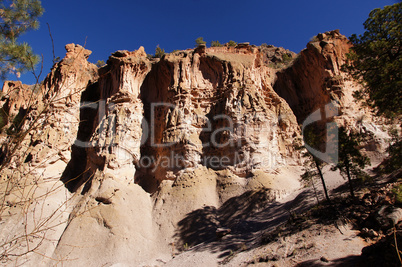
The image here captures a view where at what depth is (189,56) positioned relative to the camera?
27609mm

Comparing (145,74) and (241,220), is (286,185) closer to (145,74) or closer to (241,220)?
(241,220)

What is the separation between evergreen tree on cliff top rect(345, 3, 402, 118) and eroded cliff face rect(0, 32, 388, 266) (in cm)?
1031

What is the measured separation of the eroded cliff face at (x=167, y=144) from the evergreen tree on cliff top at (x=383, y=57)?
10.3m

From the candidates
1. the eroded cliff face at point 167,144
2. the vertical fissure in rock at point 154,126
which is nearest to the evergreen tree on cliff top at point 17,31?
the eroded cliff face at point 167,144

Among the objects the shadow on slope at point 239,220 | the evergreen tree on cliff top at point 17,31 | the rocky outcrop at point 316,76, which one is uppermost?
the rocky outcrop at point 316,76

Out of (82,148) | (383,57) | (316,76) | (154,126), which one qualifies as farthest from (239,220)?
(316,76)

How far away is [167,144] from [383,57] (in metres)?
16.8

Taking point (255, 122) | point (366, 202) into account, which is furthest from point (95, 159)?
point (366, 202)

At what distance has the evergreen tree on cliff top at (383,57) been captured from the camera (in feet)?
31.8

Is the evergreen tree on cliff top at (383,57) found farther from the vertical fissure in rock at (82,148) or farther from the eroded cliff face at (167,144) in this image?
the vertical fissure in rock at (82,148)

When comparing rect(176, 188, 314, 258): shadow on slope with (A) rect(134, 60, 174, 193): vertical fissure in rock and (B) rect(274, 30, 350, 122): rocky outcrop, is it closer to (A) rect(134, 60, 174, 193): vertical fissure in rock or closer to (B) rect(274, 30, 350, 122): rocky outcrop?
(A) rect(134, 60, 174, 193): vertical fissure in rock

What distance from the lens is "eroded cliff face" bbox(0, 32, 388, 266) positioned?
17719mm

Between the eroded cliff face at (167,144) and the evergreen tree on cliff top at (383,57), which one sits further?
the eroded cliff face at (167,144)

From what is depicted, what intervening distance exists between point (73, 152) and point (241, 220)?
58.3 feet
